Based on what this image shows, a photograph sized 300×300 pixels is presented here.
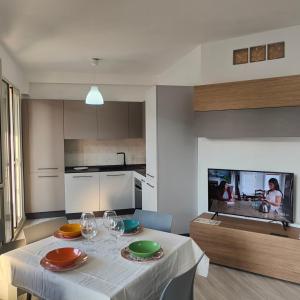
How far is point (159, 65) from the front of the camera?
4969 millimetres

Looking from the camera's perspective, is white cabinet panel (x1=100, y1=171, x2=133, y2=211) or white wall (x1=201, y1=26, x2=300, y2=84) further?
white cabinet panel (x1=100, y1=171, x2=133, y2=211)

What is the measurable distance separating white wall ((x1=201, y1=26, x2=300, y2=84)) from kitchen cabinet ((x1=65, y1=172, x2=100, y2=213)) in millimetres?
2648

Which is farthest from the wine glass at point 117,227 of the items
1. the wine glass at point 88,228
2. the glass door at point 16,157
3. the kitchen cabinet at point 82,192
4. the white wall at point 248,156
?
the kitchen cabinet at point 82,192

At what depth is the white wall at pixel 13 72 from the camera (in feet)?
12.0

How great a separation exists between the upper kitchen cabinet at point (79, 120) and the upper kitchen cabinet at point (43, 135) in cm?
10

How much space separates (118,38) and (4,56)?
56.6 inches

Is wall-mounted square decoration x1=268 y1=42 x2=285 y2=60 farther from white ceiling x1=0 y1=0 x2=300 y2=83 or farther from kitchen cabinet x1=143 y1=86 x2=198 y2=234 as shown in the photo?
kitchen cabinet x1=143 y1=86 x2=198 y2=234

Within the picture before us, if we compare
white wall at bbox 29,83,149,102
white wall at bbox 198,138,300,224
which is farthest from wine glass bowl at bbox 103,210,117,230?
white wall at bbox 29,83,149,102

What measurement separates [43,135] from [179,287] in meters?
4.16

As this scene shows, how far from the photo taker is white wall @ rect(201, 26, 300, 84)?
312 centimetres

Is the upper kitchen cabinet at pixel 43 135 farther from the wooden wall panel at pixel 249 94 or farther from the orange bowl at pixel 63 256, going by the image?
the orange bowl at pixel 63 256

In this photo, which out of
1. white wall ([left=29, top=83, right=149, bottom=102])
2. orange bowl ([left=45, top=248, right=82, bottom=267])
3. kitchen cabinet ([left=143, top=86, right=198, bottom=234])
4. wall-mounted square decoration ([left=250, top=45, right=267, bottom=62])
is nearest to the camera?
orange bowl ([left=45, top=248, right=82, bottom=267])

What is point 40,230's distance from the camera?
2434 mm

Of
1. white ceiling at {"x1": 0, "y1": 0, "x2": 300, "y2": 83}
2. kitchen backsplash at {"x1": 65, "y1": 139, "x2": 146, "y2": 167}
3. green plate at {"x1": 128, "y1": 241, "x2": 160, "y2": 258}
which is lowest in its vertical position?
green plate at {"x1": 128, "y1": 241, "x2": 160, "y2": 258}
